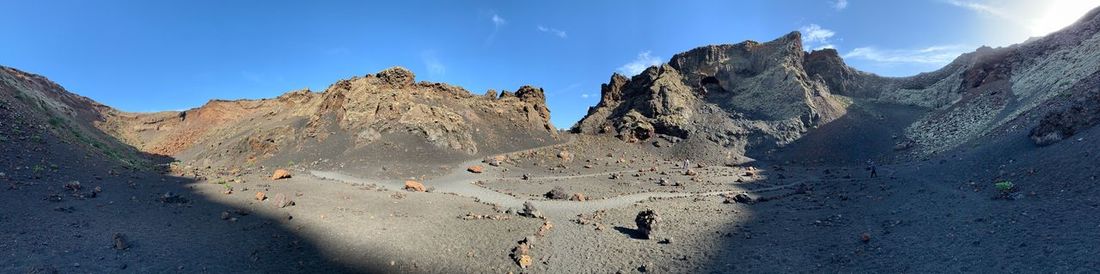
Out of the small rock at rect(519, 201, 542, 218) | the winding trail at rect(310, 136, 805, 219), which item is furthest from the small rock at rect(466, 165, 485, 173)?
the small rock at rect(519, 201, 542, 218)

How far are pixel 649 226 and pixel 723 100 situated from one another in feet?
128

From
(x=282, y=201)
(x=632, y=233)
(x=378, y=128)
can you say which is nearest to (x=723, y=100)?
(x=378, y=128)

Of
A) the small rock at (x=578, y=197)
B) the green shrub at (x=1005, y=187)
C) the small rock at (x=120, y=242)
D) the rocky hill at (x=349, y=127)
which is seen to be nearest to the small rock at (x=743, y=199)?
the small rock at (x=578, y=197)

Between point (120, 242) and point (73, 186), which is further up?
point (73, 186)

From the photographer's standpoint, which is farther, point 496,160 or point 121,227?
point 496,160

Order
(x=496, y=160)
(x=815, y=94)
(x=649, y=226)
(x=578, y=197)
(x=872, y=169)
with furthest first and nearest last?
(x=815, y=94) < (x=496, y=160) < (x=872, y=169) < (x=578, y=197) < (x=649, y=226)

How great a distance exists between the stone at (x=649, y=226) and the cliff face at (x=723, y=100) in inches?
1109

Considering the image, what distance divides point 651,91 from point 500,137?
16.5 meters

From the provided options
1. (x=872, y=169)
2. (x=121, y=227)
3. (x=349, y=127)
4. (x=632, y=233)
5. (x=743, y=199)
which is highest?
(x=349, y=127)

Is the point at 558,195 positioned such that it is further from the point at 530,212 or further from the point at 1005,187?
the point at 1005,187

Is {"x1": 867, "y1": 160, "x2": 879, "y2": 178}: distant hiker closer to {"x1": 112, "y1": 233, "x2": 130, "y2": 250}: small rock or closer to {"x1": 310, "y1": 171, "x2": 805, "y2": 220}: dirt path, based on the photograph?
{"x1": 310, "y1": 171, "x2": 805, "y2": 220}: dirt path

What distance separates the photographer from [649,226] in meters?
14.7

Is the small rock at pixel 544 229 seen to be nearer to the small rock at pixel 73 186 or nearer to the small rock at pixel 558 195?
the small rock at pixel 558 195

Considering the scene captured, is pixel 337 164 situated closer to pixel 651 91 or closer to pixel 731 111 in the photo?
pixel 651 91
